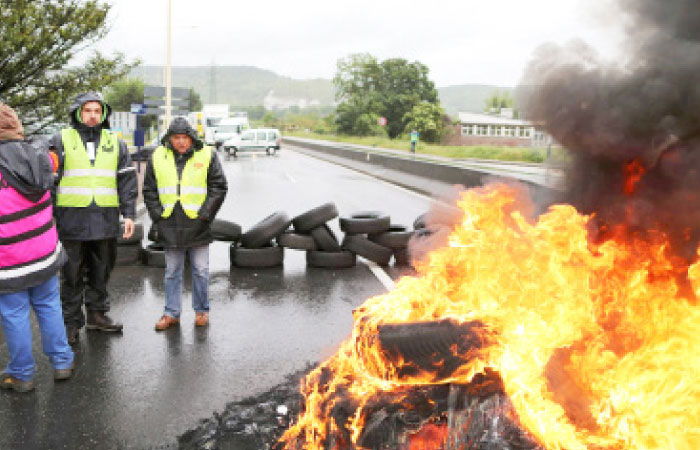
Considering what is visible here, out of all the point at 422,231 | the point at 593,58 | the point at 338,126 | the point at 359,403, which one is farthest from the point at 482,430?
the point at 338,126

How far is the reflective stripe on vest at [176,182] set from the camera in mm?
5680

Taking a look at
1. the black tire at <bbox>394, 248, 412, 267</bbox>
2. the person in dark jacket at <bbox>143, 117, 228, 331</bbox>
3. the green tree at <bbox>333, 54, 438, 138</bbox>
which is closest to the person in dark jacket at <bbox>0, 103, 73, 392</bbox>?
the person in dark jacket at <bbox>143, 117, 228, 331</bbox>

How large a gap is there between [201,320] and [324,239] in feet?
9.81

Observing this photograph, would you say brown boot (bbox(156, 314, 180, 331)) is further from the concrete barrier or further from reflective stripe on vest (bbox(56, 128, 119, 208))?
the concrete barrier

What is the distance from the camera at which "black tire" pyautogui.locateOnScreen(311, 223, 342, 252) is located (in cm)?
862

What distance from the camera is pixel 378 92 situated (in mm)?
98812

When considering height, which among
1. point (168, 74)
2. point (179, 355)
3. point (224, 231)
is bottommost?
point (179, 355)

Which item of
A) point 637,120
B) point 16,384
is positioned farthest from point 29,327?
point 637,120

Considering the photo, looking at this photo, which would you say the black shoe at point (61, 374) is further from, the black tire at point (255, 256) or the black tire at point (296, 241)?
the black tire at point (296, 241)

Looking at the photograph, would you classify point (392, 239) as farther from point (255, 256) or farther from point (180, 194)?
point (180, 194)

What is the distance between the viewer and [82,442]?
12.1ft

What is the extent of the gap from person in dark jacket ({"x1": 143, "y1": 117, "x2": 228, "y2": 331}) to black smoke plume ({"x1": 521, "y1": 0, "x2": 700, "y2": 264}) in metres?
3.09

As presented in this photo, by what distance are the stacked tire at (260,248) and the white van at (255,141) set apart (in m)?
32.8

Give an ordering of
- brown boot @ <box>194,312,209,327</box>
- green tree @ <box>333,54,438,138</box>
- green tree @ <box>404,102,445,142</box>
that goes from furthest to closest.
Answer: green tree @ <box>333,54,438,138</box>, green tree @ <box>404,102,445,142</box>, brown boot @ <box>194,312,209,327</box>
